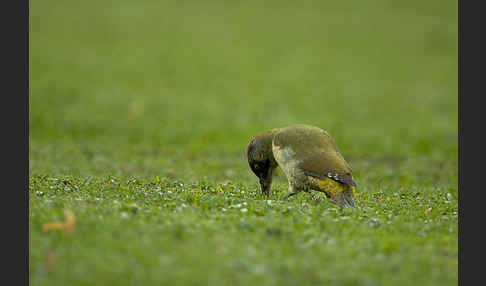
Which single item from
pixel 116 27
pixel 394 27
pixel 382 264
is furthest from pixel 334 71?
pixel 382 264

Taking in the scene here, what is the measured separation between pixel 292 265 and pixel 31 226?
175 inches

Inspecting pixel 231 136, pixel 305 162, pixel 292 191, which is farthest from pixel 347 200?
pixel 231 136

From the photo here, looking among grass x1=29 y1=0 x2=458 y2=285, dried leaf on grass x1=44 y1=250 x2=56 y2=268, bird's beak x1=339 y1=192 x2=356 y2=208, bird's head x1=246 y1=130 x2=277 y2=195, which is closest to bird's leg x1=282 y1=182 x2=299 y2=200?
grass x1=29 y1=0 x2=458 y2=285

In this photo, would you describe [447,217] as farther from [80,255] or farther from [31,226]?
[31,226]

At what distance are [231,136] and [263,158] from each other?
517 inches

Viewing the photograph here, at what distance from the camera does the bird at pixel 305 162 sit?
10641 millimetres

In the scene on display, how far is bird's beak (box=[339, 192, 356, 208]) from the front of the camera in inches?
416

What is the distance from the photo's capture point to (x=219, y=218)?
9.22m

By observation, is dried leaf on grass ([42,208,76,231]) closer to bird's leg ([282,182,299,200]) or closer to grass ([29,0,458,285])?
grass ([29,0,458,285])

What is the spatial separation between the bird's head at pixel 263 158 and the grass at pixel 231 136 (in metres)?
0.60

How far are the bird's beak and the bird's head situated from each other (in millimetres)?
2557

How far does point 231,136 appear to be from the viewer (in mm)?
25859

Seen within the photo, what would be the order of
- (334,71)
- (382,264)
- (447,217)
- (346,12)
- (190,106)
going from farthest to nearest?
(346,12) < (334,71) < (190,106) < (447,217) < (382,264)

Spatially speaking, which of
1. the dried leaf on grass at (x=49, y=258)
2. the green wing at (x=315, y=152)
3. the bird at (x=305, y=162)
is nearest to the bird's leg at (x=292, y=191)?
the bird at (x=305, y=162)
